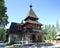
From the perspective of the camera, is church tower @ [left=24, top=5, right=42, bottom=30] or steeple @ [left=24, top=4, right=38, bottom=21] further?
steeple @ [left=24, top=4, right=38, bottom=21]

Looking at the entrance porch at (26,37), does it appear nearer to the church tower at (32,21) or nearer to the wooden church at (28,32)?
the wooden church at (28,32)

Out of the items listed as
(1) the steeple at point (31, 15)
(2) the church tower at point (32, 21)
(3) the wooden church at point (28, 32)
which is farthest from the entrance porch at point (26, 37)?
(1) the steeple at point (31, 15)

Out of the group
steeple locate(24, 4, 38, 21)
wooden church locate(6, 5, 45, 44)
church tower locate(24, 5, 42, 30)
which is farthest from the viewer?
steeple locate(24, 4, 38, 21)

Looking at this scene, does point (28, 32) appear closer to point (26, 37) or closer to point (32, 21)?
→ point (26, 37)

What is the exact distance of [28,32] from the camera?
33.3 meters

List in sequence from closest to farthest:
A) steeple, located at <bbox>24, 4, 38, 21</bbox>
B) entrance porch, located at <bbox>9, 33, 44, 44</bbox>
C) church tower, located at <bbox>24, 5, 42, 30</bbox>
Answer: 1. entrance porch, located at <bbox>9, 33, 44, 44</bbox>
2. church tower, located at <bbox>24, 5, 42, 30</bbox>
3. steeple, located at <bbox>24, 4, 38, 21</bbox>

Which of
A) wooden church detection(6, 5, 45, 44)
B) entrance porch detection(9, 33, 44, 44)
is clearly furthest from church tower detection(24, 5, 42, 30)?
entrance porch detection(9, 33, 44, 44)

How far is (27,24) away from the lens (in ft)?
116

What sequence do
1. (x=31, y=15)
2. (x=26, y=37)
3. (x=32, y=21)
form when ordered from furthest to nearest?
1. (x=31, y=15)
2. (x=32, y=21)
3. (x=26, y=37)

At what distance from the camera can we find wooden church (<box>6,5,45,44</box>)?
3405cm

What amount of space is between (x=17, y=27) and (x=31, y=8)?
6.62 m

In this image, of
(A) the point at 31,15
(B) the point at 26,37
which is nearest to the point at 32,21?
(A) the point at 31,15

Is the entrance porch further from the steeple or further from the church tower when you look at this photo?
the steeple

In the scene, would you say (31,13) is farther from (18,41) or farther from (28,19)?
(18,41)
